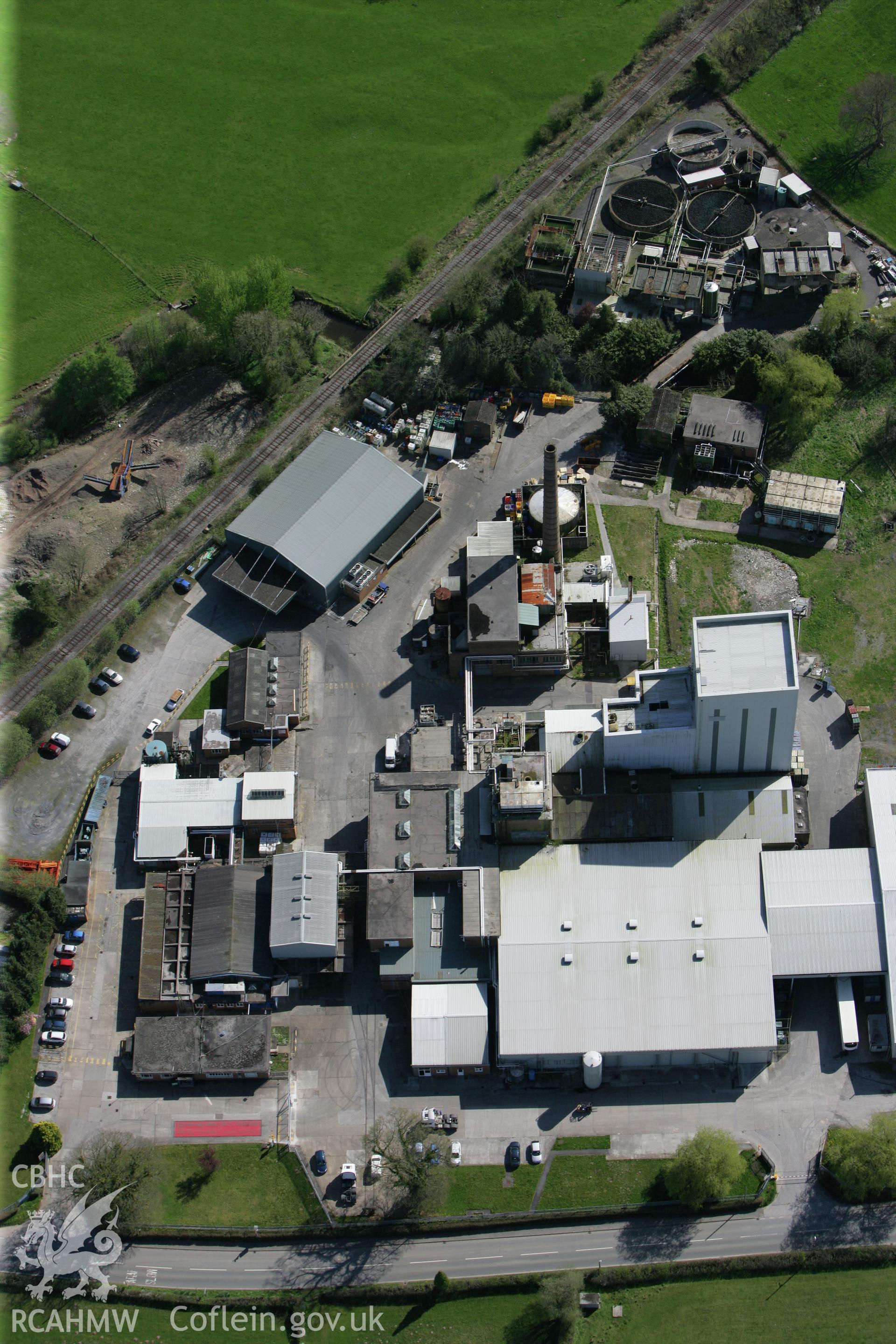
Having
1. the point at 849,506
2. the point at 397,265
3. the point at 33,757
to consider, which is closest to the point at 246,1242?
the point at 33,757

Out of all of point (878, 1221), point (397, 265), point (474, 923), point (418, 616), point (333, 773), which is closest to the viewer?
point (878, 1221)

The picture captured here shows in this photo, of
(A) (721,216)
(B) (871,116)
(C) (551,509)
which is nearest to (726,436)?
(C) (551,509)

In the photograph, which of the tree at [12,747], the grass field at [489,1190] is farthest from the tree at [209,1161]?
the tree at [12,747]

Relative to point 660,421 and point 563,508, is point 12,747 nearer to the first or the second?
point 563,508

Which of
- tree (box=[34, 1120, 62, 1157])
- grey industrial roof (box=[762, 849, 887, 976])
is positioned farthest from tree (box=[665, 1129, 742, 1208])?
tree (box=[34, 1120, 62, 1157])

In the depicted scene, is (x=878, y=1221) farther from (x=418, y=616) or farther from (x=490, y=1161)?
(x=418, y=616)

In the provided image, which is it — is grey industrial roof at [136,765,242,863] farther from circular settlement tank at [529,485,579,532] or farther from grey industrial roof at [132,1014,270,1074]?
circular settlement tank at [529,485,579,532]
